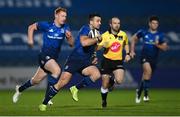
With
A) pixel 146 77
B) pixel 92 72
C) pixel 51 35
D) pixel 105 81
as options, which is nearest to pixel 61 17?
pixel 51 35

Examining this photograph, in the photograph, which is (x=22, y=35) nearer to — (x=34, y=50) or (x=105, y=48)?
(x=34, y=50)

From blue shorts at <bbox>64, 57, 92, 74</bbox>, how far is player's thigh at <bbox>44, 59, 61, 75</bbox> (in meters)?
0.49

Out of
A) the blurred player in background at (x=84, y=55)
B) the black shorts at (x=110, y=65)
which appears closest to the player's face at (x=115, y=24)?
the blurred player in background at (x=84, y=55)

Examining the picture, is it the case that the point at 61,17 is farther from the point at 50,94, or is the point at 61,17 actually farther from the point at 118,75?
the point at 118,75

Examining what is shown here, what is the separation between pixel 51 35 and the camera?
13.5 m

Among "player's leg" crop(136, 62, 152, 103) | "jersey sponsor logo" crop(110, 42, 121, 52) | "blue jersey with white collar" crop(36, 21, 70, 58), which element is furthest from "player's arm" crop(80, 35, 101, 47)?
"player's leg" crop(136, 62, 152, 103)

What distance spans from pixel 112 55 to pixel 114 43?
295 millimetres

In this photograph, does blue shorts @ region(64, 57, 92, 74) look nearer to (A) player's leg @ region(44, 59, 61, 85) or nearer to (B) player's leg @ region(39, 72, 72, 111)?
(B) player's leg @ region(39, 72, 72, 111)

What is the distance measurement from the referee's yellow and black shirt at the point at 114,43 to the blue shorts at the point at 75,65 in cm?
75

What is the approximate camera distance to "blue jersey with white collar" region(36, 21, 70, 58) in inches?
527

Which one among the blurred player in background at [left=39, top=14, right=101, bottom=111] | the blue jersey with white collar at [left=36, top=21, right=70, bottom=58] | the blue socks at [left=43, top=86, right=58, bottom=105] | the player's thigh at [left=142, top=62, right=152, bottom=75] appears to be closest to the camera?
the blue socks at [left=43, top=86, right=58, bottom=105]

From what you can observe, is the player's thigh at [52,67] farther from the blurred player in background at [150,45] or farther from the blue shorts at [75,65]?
the blurred player in background at [150,45]

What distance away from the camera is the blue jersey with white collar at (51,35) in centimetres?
1340

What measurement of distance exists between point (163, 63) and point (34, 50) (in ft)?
15.5
